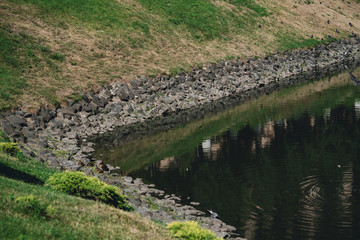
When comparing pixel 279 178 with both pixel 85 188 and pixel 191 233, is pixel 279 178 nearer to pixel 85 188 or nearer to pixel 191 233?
pixel 85 188

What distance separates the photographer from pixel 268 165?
3381 cm

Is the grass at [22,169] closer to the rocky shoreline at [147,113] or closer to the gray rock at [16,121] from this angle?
the rocky shoreline at [147,113]

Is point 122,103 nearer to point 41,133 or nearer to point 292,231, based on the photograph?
point 41,133

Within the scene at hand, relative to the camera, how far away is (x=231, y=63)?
2810 inches

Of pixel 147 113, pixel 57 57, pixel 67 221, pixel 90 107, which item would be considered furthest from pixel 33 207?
pixel 57 57

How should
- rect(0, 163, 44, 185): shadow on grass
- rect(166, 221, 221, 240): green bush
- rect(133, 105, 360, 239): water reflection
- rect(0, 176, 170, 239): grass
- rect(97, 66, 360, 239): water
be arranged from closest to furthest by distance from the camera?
rect(0, 176, 170, 239): grass < rect(166, 221, 221, 240): green bush < rect(0, 163, 44, 185): shadow on grass < rect(133, 105, 360, 239): water reflection < rect(97, 66, 360, 239): water

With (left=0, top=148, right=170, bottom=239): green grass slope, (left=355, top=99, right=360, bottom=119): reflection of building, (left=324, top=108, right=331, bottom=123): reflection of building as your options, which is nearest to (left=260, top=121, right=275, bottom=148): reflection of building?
(left=324, top=108, right=331, bottom=123): reflection of building

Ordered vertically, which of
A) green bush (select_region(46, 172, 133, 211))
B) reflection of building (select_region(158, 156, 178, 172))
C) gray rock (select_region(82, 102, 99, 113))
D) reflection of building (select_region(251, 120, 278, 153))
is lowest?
reflection of building (select_region(158, 156, 178, 172))

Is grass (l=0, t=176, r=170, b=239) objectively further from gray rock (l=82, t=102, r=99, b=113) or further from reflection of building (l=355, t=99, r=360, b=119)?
reflection of building (l=355, t=99, r=360, b=119)

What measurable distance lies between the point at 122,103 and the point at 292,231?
3317cm

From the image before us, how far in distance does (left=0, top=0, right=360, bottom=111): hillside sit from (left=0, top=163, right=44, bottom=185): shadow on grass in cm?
2387

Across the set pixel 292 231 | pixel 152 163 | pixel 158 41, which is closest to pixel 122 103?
pixel 152 163

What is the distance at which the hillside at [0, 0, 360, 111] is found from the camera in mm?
52469

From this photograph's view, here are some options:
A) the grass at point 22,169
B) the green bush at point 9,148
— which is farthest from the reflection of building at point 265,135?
the green bush at point 9,148
